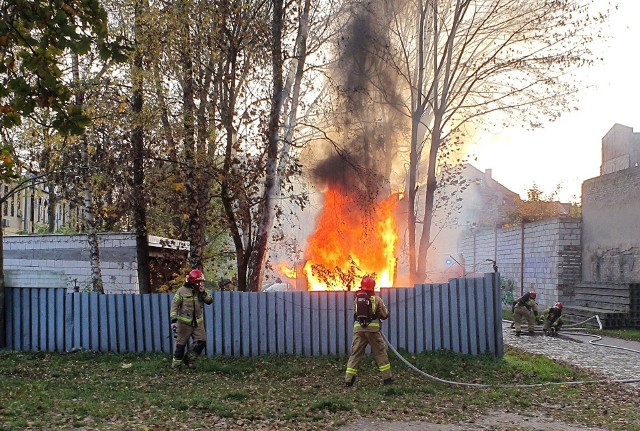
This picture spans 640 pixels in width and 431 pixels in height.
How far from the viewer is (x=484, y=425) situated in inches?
319

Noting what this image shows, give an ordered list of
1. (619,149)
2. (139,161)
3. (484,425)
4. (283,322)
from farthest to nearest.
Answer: (619,149), (139,161), (283,322), (484,425)

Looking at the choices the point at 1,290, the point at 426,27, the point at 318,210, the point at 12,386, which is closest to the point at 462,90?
the point at 426,27

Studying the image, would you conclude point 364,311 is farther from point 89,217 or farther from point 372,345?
point 89,217

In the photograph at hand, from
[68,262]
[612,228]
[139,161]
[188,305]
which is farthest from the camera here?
[612,228]

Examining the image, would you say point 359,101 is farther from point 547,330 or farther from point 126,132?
point 547,330

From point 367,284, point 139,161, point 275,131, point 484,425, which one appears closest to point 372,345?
point 367,284

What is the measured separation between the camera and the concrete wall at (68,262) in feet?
57.4

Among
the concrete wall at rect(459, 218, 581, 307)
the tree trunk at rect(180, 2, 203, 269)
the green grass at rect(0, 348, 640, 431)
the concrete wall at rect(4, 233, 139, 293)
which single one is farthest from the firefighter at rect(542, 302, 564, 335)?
the concrete wall at rect(4, 233, 139, 293)

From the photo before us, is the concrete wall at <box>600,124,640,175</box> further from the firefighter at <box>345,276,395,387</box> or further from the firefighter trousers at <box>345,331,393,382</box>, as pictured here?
the firefighter trousers at <box>345,331,393,382</box>

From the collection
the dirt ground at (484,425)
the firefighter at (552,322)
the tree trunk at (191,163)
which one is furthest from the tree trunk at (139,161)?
the firefighter at (552,322)

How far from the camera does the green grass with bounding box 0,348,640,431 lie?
8.00 meters

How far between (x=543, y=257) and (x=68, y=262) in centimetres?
1824

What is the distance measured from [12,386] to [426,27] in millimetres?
16261

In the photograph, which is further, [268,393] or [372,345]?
[372,345]
